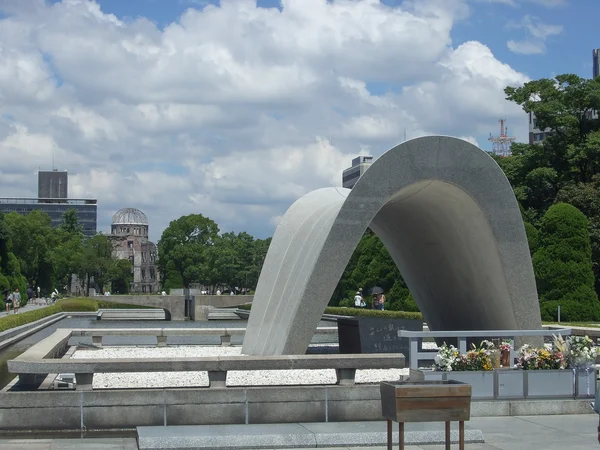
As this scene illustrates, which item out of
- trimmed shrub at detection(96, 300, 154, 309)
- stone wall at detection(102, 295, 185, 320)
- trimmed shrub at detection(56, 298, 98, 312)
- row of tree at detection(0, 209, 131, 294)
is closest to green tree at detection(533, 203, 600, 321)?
trimmed shrub at detection(56, 298, 98, 312)

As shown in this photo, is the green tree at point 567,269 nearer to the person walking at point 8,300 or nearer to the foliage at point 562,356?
the foliage at point 562,356

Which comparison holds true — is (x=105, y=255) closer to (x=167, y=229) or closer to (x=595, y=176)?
(x=167, y=229)

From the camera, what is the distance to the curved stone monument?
15188 millimetres

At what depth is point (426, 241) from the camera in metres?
18.4

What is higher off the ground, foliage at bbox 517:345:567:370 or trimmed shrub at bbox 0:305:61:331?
foliage at bbox 517:345:567:370

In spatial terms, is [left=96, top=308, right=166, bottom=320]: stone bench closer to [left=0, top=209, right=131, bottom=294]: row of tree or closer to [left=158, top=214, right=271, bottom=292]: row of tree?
[left=0, top=209, right=131, bottom=294]: row of tree

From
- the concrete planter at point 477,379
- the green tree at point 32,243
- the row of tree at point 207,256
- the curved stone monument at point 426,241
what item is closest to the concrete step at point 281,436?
the concrete planter at point 477,379

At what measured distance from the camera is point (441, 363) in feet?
42.3

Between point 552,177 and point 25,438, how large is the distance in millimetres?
40289

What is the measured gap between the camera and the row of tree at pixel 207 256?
98.6m

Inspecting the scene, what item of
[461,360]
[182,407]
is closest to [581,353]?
[461,360]

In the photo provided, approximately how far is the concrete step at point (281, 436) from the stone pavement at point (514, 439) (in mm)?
128

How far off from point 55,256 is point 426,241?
262ft

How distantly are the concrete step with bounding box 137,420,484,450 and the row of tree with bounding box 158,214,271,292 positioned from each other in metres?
85.2
